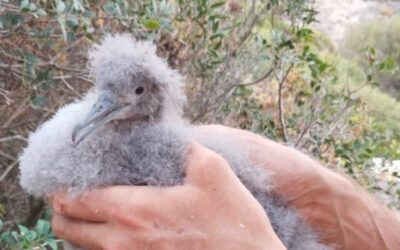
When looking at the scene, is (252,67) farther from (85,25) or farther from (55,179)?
(55,179)

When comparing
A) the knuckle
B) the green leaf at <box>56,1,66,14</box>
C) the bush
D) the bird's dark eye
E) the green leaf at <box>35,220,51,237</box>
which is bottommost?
the bush

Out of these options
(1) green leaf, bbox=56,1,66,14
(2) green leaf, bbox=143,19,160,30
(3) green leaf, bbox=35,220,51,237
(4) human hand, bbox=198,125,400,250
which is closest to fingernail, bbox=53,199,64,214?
(4) human hand, bbox=198,125,400,250

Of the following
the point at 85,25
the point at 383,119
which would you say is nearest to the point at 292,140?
the point at 85,25

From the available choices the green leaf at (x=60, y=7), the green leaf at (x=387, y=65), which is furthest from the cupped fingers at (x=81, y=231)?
the green leaf at (x=387, y=65)

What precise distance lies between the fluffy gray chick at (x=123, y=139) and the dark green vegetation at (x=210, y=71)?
36.0 inches

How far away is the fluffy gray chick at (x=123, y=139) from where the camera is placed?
5.94 ft

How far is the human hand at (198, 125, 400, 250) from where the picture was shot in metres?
2.04

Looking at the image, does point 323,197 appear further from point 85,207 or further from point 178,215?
point 85,207

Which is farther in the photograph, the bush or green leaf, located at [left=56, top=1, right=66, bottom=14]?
the bush

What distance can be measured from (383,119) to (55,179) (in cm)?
816

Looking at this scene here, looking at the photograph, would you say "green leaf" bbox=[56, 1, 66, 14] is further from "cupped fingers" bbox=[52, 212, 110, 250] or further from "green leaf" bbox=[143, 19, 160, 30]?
"cupped fingers" bbox=[52, 212, 110, 250]

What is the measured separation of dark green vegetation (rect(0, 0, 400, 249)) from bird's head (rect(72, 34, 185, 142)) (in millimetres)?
898

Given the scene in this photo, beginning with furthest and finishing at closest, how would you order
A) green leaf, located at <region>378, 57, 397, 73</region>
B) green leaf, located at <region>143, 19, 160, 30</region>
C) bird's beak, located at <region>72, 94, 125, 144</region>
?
1. green leaf, located at <region>378, 57, 397, 73</region>
2. green leaf, located at <region>143, 19, 160, 30</region>
3. bird's beak, located at <region>72, 94, 125, 144</region>

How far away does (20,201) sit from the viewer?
4.07 metres
